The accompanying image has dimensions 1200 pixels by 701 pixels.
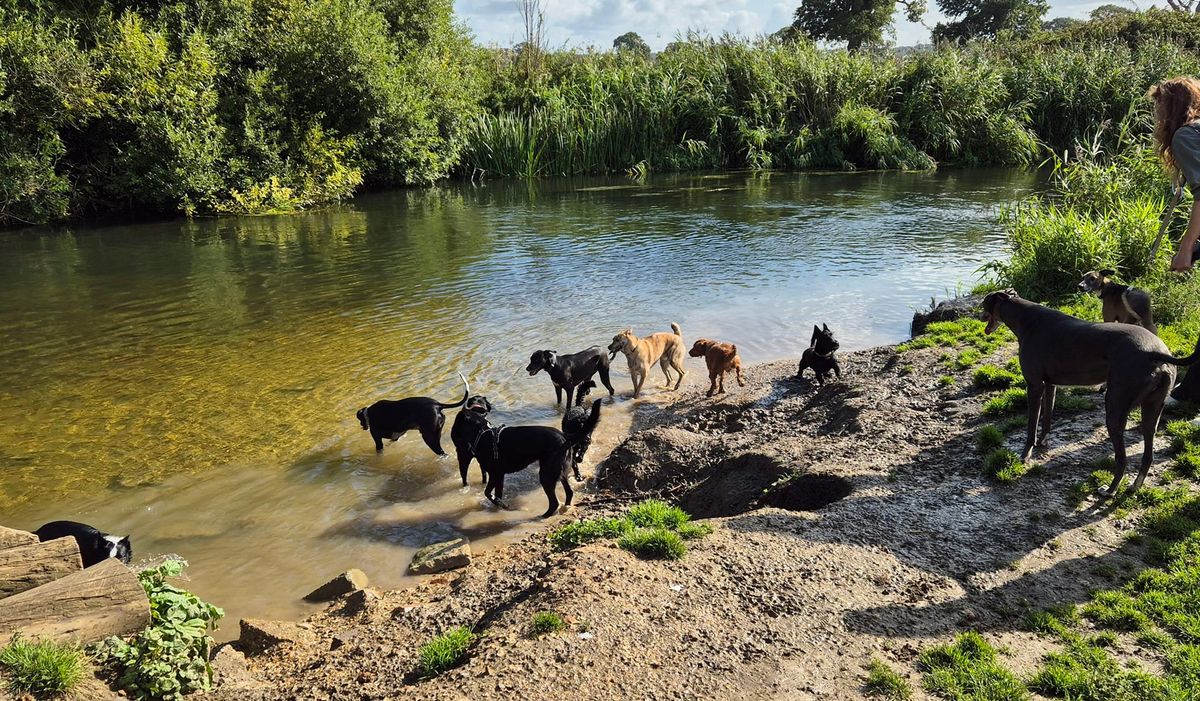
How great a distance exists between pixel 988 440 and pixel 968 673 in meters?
2.73

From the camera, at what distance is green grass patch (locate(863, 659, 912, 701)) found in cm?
313

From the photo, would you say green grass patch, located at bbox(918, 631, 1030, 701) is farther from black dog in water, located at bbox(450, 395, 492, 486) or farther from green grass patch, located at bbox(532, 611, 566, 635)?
black dog in water, located at bbox(450, 395, 492, 486)

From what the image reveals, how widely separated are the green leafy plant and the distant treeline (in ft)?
68.4

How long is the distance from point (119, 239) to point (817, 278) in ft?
57.9

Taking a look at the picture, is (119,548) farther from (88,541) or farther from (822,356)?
(822,356)

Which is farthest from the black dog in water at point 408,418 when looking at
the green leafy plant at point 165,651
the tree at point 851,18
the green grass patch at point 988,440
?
the tree at point 851,18

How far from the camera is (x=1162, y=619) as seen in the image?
3.50 meters

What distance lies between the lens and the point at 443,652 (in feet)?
11.7

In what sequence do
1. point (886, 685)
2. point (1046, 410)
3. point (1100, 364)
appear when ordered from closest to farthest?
1. point (886, 685)
2. point (1100, 364)
3. point (1046, 410)

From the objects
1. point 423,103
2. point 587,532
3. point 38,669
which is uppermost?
point 423,103

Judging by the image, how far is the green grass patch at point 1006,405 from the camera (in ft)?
19.7

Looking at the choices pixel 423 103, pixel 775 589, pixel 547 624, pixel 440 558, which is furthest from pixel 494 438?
pixel 423 103

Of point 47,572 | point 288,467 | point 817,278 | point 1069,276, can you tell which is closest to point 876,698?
point 47,572

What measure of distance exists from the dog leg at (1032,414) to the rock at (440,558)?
403 cm
